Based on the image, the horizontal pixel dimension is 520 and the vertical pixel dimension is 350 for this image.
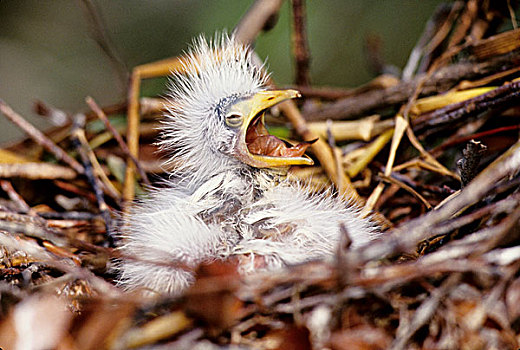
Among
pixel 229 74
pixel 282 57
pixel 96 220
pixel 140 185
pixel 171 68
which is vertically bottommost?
pixel 96 220

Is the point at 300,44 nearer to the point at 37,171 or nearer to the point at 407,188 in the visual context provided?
the point at 407,188

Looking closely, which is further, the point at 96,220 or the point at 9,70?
the point at 9,70

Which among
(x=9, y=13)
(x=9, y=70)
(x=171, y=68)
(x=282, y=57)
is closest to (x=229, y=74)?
(x=171, y=68)

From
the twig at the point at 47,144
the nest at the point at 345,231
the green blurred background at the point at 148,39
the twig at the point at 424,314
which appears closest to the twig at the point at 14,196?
the nest at the point at 345,231

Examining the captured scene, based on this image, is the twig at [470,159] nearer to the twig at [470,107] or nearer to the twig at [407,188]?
the twig at [407,188]

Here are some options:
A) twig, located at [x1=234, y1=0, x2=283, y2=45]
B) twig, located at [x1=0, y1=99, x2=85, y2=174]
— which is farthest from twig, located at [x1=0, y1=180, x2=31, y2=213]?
twig, located at [x1=234, y1=0, x2=283, y2=45]

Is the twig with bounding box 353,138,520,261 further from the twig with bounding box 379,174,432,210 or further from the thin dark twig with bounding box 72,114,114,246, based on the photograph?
the thin dark twig with bounding box 72,114,114,246

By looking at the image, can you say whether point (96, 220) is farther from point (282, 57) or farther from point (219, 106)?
point (282, 57)
